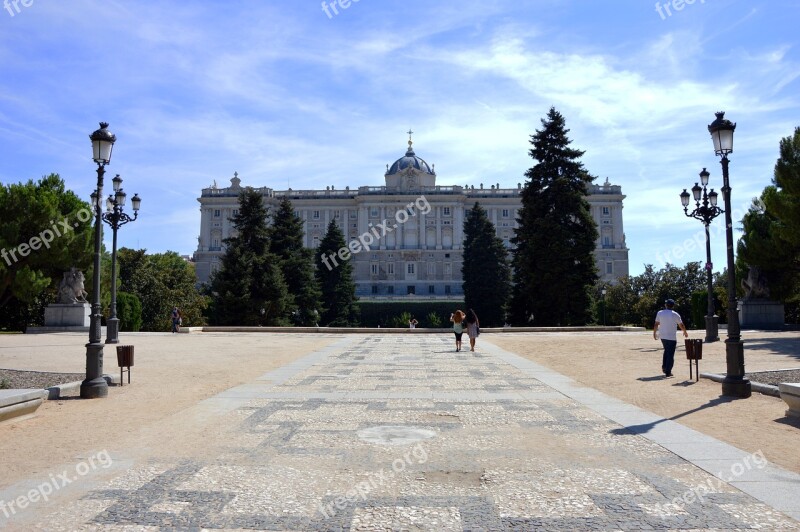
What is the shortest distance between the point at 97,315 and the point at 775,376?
13.7 meters

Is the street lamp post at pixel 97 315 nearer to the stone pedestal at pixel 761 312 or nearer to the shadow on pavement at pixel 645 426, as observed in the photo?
the shadow on pavement at pixel 645 426

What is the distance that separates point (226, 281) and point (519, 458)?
132 feet

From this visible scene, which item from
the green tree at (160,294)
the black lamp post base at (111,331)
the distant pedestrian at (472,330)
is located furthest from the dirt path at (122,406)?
the green tree at (160,294)

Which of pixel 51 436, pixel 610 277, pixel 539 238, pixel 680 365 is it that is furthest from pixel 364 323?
pixel 51 436

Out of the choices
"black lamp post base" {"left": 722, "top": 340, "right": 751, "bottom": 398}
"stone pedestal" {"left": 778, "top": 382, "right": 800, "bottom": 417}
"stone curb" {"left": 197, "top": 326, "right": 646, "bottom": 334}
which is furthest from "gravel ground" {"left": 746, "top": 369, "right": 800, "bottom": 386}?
"stone curb" {"left": 197, "top": 326, "right": 646, "bottom": 334}

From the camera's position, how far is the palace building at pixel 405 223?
108750mm

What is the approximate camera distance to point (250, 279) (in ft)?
146

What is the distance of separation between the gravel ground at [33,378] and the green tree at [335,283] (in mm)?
44552

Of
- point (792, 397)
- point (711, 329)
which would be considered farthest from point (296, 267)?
point (792, 397)

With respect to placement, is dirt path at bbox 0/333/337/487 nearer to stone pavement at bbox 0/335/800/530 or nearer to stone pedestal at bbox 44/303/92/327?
stone pavement at bbox 0/335/800/530

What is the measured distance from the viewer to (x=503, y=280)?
6444 cm

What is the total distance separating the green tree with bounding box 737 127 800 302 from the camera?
26016 mm

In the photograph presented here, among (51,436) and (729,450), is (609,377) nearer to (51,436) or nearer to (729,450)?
(729,450)

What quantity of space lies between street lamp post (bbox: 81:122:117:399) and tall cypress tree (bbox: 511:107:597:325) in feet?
101
